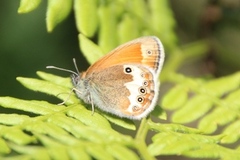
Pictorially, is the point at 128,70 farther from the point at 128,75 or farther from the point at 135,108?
the point at 135,108

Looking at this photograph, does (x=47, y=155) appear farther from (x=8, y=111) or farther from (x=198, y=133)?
(x=8, y=111)

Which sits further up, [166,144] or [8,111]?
[166,144]

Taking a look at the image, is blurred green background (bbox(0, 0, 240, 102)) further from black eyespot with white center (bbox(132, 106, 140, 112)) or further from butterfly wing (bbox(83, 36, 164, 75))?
black eyespot with white center (bbox(132, 106, 140, 112))

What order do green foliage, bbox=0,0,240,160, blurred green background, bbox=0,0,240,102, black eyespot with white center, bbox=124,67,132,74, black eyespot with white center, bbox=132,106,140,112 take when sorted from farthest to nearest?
1. blurred green background, bbox=0,0,240,102
2. black eyespot with white center, bbox=124,67,132,74
3. black eyespot with white center, bbox=132,106,140,112
4. green foliage, bbox=0,0,240,160

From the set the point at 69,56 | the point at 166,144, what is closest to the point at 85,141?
the point at 166,144

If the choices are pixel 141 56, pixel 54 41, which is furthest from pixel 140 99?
pixel 54 41

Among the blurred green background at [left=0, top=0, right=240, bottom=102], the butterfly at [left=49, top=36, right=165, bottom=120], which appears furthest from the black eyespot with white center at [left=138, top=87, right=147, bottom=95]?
the blurred green background at [left=0, top=0, right=240, bottom=102]
